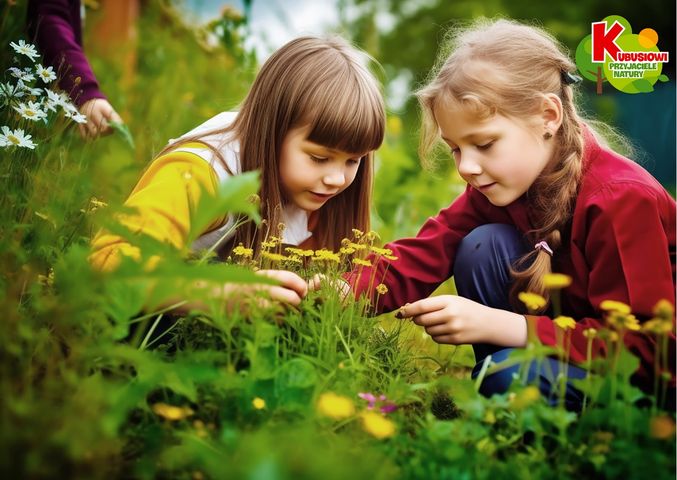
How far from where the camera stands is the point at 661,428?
4.17ft

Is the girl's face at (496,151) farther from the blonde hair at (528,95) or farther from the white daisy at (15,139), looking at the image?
the white daisy at (15,139)

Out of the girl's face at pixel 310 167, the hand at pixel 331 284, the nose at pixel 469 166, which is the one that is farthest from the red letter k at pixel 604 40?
the hand at pixel 331 284

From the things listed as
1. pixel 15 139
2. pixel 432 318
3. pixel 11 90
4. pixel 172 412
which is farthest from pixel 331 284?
pixel 11 90

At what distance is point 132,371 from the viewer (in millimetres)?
1557

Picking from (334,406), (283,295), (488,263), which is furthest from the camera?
(488,263)

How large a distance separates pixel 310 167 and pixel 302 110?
0.58 ft

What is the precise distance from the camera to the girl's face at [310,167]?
213cm

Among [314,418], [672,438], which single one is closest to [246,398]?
[314,418]

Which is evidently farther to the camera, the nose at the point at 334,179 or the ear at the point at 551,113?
the nose at the point at 334,179

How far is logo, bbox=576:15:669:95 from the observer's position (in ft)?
6.77

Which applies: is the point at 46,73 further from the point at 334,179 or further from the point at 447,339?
the point at 447,339

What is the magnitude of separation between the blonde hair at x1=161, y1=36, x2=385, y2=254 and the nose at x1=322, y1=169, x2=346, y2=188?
0.08 metres

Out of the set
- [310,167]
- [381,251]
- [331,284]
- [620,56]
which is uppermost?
[620,56]

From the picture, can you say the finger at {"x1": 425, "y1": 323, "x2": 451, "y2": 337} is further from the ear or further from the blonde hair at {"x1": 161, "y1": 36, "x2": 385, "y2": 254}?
the ear
